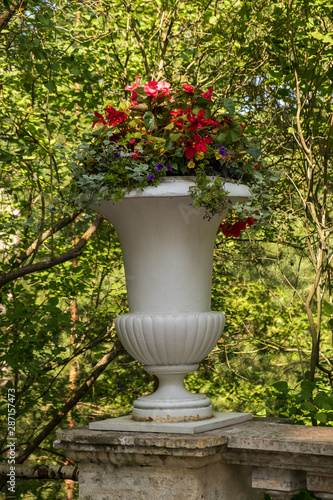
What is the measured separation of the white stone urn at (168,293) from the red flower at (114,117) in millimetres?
306

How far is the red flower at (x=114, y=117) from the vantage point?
2428mm

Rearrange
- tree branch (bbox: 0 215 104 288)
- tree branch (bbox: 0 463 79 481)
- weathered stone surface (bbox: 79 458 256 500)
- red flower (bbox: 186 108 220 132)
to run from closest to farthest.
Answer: weathered stone surface (bbox: 79 458 256 500) < red flower (bbox: 186 108 220 132) < tree branch (bbox: 0 215 104 288) < tree branch (bbox: 0 463 79 481)

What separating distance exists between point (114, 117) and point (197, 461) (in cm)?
128

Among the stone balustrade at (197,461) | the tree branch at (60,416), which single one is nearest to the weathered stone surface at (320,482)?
the stone balustrade at (197,461)

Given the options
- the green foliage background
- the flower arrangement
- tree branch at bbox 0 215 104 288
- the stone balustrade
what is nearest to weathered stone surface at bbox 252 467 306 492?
the stone balustrade

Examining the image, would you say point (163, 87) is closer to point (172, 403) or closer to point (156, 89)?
point (156, 89)

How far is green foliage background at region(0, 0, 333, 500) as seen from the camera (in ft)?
11.4

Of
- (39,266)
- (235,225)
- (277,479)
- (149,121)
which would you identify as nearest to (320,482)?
(277,479)

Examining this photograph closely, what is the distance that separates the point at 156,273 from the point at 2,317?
238cm

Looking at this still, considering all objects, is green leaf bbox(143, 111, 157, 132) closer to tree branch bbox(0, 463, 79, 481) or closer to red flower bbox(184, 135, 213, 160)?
red flower bbox(184, 135, 213, 160)

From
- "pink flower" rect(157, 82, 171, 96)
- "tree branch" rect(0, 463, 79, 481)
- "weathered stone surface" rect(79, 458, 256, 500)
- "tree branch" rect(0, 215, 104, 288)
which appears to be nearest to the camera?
"weathered stone surface" rect(79, 458, 256, 500)

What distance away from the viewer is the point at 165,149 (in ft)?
7.57

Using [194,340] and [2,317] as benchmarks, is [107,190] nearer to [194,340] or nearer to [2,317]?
[194,340]

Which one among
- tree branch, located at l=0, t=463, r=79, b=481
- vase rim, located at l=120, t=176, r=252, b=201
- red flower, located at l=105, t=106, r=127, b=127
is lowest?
tree branch, located at l=0, t=463, r=79, b=481
